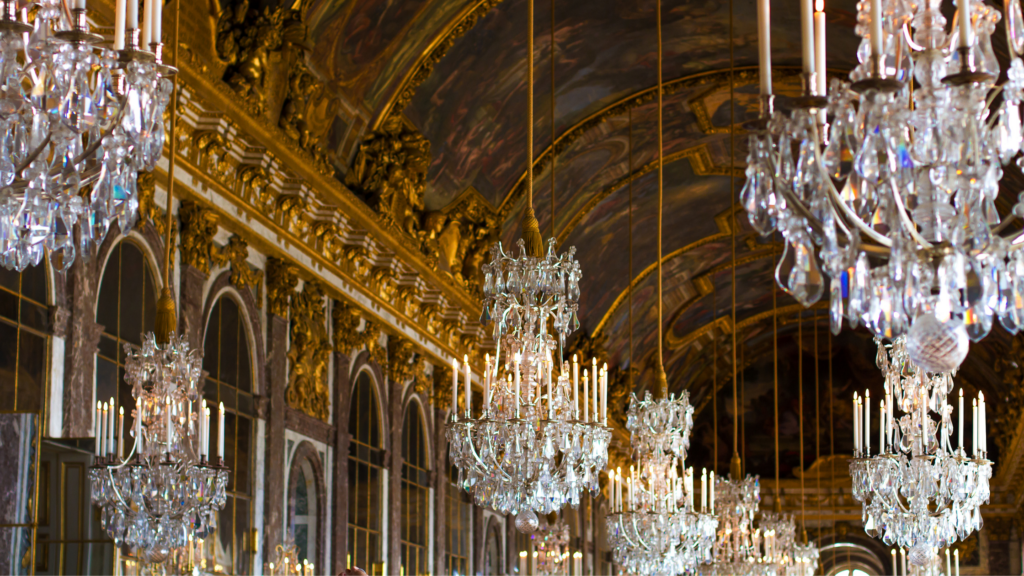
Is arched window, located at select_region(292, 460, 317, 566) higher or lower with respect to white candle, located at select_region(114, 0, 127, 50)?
lower

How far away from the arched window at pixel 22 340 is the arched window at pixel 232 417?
9.96 feet

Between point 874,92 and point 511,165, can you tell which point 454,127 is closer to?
point 511,165

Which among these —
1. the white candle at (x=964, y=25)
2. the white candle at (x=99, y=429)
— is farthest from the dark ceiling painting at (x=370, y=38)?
the white candle at (x=964, y=25)

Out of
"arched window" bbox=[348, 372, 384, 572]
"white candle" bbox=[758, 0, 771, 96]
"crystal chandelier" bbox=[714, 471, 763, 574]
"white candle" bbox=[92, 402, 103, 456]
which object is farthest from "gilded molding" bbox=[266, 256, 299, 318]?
"white candle" bbox=[758, 0, 771, 96]

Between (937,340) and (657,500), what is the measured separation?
839cm

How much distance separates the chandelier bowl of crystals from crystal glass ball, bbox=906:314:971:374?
4.43 meters

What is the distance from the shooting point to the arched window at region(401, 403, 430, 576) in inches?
743

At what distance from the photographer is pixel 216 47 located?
12.5 metres

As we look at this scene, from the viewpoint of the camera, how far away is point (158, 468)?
28.4 feet

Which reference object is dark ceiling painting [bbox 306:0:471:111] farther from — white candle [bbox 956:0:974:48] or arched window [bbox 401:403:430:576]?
white candle [bbox 956:0:974:48]

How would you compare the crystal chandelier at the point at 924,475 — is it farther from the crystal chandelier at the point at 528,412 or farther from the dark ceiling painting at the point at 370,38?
the dark ceiling painting at the point at 370,38

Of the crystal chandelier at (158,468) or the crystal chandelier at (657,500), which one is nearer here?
the crystal chandelier at (158,468)

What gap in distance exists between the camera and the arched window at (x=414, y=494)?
1888 cm

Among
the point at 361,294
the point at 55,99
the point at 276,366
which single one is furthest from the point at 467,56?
the point at 55,99
